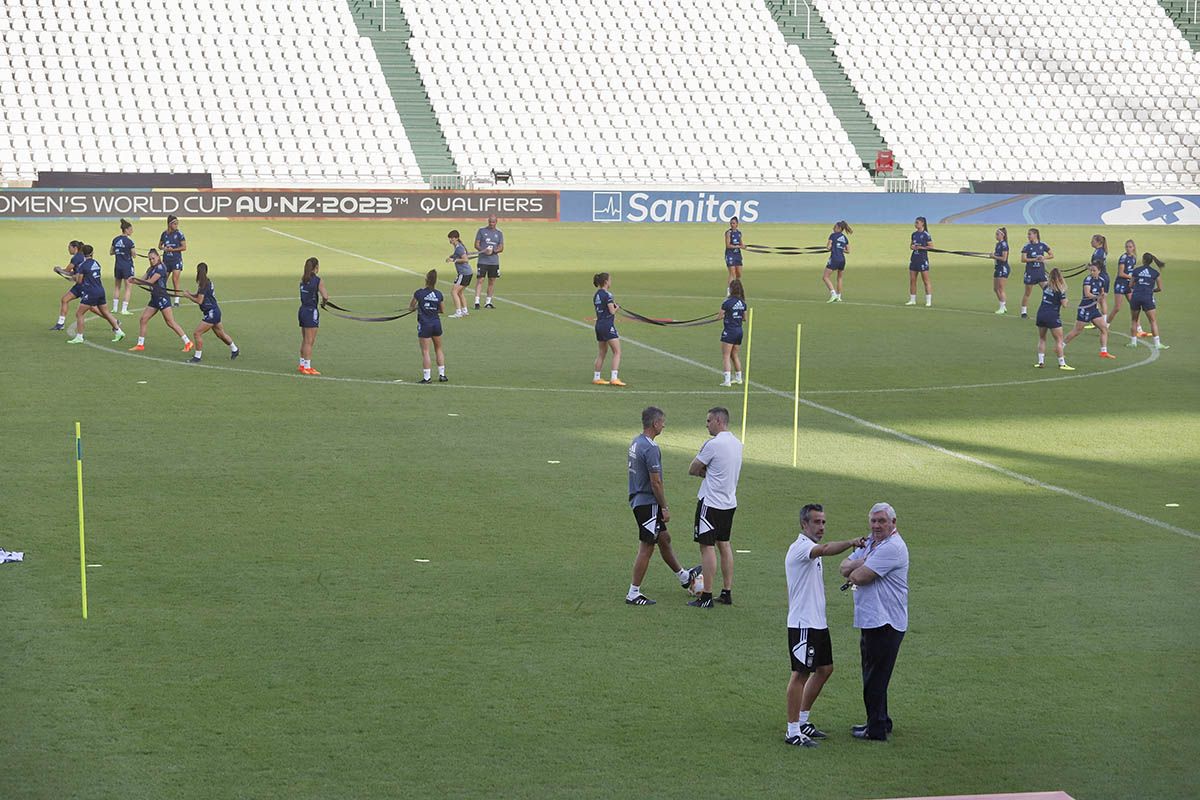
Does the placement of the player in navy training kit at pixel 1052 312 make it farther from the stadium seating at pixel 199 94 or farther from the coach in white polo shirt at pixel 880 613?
the stadium seating at pixel 199 94

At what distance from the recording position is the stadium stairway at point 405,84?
64.5 meters

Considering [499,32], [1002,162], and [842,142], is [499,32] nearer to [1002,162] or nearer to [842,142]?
[842,142]

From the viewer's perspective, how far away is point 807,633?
11664 mm

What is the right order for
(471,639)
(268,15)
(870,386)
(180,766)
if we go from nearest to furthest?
(180,766)
(471,639)
(870,386)
(268,15)

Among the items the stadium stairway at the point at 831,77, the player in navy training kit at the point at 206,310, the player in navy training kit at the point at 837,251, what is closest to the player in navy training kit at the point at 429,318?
the player in navy training kit at the point at 206,310

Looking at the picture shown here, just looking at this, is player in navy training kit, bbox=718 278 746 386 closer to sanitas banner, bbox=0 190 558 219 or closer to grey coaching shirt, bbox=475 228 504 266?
grey coaching shirt, bbox=475 228 504 266

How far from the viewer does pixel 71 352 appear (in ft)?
98.2

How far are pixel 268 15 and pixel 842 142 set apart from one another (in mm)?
24871

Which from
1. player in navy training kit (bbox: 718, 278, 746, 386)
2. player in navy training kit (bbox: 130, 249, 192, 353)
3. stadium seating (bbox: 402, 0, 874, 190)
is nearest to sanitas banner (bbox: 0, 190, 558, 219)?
stadium seating (bbox: 402, 0, 874, 190)

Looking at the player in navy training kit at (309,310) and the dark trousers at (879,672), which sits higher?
the player in navy training kit at (309,310)

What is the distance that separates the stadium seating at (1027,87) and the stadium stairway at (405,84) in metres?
19.5

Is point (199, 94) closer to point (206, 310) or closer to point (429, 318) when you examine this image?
point (206, 310)

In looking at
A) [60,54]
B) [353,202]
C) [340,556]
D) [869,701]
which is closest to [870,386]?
[340,556]

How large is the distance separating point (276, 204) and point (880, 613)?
162 ft
